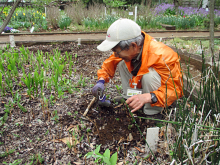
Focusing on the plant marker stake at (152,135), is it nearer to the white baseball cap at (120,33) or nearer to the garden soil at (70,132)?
the garden soil at (70,132)

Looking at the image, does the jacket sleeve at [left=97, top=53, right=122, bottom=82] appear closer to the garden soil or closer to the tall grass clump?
the garden soil

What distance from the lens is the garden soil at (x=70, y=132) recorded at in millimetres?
1344

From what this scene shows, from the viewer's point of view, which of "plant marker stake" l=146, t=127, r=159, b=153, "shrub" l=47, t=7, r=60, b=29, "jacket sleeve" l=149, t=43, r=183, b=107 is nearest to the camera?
"plant marker stake" l=146, t=127, r=159, b=153

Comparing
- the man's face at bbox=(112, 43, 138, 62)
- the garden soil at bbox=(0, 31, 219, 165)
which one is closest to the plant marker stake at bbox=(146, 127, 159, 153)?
the garden soil at bbox=(0, 31, 219, 165)

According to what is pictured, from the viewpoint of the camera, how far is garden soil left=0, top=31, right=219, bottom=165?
52.9 inches

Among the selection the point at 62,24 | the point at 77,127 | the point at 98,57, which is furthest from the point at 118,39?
the point at 62,24

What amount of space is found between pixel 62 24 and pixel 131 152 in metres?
5.42

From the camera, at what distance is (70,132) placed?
155cm

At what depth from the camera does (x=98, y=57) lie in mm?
3316

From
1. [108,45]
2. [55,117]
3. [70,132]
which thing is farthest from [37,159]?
[108,45]

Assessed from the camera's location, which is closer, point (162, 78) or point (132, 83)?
point (162, 78)

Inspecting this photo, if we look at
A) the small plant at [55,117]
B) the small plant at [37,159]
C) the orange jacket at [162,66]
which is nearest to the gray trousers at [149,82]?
the orange jacket at [162,66]

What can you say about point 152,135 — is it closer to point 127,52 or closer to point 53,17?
point 127,52

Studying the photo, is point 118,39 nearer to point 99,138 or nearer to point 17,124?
point 99,138
